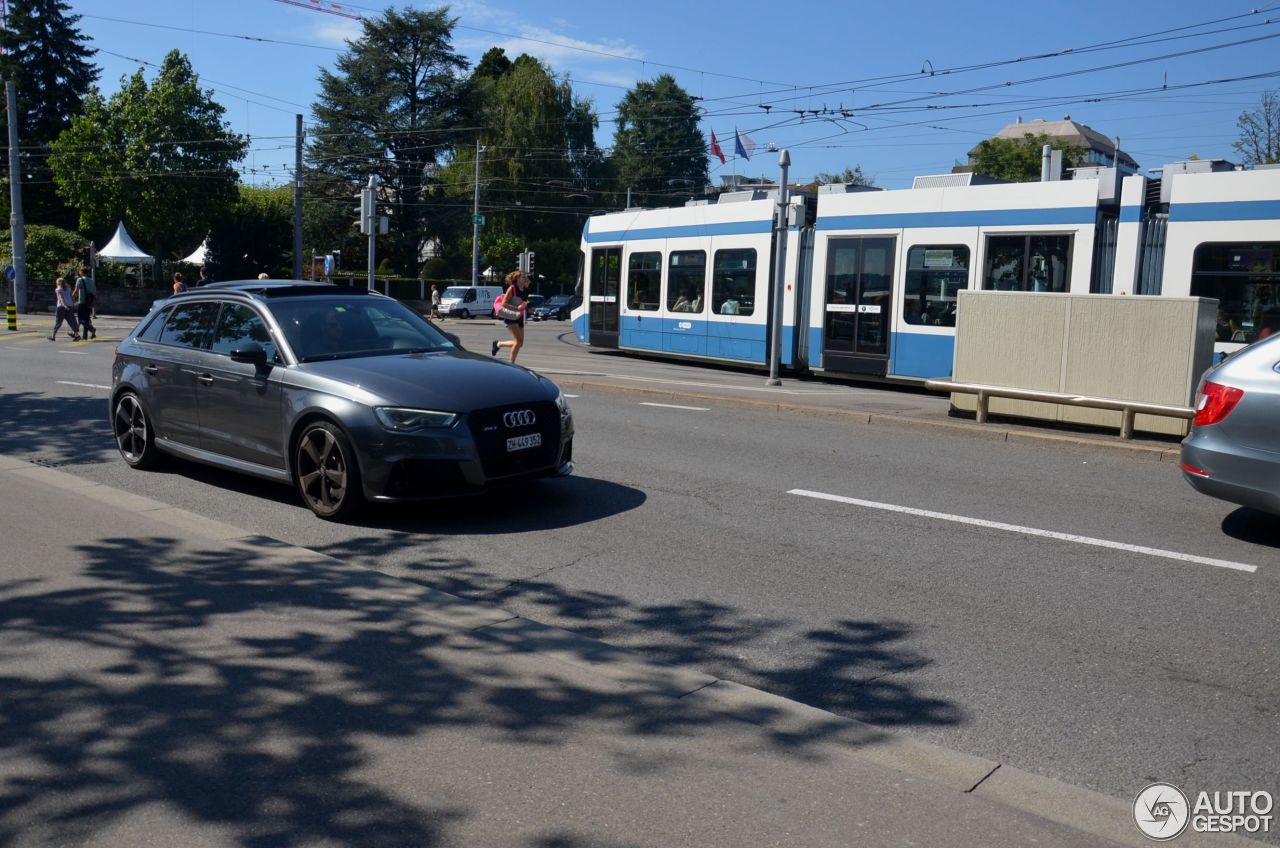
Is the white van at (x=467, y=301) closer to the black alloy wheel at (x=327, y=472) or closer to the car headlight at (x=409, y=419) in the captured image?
the black alloy wheel at (x=327, y=472)

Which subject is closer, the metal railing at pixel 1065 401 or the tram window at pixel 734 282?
the metal railing at pixel 1065 401

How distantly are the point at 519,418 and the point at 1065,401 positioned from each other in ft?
24.1

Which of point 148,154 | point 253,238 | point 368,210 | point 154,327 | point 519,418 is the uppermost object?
point 148,154

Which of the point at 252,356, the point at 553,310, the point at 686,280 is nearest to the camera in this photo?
the point at 252,356

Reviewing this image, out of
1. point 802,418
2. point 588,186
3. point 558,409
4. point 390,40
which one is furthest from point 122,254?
point 558,409

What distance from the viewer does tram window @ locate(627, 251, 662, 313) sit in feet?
82.4

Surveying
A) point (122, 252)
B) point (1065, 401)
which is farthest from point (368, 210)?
point (122, 252)

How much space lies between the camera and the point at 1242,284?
48.9 ft

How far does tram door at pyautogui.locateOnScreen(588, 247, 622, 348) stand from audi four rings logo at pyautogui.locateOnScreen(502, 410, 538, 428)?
18750mm

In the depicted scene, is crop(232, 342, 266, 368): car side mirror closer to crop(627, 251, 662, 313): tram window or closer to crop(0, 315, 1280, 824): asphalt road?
crop(0, 315, 1280, 824): asphalt road

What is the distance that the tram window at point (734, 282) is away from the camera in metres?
22.2

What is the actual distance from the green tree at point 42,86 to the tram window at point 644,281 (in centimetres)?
5162

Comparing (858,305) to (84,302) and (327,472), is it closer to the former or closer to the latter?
(327,472)

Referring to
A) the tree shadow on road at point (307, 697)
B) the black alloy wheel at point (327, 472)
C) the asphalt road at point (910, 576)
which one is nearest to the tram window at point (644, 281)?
the asphalt road at point (910, 576)
